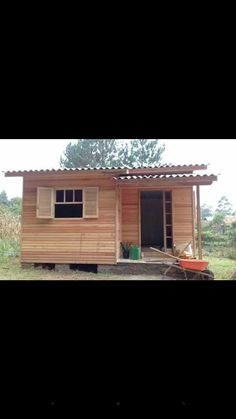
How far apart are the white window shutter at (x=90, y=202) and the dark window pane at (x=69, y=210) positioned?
0.44m

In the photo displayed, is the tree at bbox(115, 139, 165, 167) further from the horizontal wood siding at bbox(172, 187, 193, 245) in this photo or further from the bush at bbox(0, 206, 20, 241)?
the horizontal wood siding at bbox(172, 187, 193, 245)

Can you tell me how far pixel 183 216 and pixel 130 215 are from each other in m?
1.05

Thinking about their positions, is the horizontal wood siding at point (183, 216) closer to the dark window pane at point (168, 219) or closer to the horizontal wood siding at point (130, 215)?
the dark window pane at point (168, 219)

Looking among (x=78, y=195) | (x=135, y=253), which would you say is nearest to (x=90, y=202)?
(x=78, y=195)

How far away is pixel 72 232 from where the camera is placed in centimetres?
583

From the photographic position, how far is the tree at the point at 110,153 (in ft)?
43.4

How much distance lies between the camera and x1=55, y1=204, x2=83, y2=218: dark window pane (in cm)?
616

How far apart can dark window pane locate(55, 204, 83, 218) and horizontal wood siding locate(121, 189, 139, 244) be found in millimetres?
865
